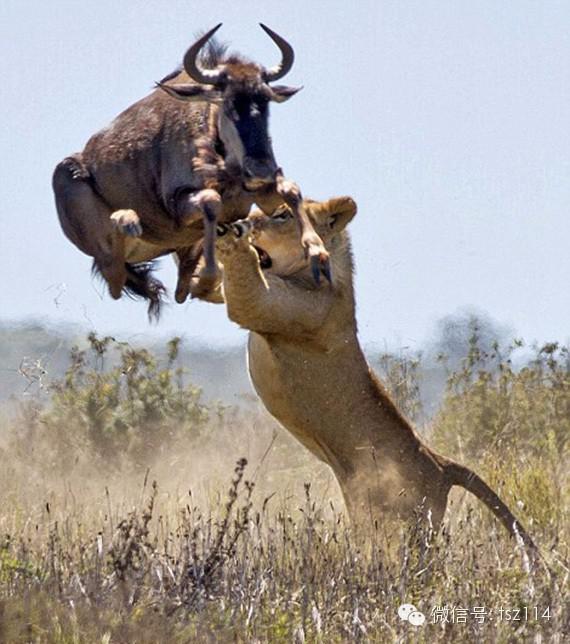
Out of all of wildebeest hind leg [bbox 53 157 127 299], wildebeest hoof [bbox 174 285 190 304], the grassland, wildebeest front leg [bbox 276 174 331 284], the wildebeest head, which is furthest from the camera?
wildebeest hoof [bbox 174 285 190 304]

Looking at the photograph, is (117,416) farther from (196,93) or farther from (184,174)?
(196,93)

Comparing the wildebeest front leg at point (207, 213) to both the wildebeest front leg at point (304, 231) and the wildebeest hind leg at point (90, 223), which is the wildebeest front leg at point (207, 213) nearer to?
the wildebeest front leg at point (304, 231)

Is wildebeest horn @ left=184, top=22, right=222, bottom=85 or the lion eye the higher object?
wildebeest horn @ left=184, top=22, right=222, bottom=85

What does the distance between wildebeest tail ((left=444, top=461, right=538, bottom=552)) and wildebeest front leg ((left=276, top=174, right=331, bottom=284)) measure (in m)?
2.21

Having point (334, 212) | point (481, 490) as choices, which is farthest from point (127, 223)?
point (481, 490)

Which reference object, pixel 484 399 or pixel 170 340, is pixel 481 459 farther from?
pixel 170 340

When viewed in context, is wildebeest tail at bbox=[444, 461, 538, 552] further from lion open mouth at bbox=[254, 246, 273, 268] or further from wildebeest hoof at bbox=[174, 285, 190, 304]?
wildebeest hoof at bbox=[174, 285, 190, 304]

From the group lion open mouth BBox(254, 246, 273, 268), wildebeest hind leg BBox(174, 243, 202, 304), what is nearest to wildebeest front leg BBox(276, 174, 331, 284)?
wildebeest hind leg BBox(174, 243, 202, 304)

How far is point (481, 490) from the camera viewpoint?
42.6ft

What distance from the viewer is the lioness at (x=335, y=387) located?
1296 centimetres

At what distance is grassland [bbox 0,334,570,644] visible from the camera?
356 inches

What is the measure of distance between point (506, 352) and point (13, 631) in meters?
12.7

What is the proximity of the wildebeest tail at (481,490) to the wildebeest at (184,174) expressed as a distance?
2.31m

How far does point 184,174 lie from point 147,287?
1.53m
